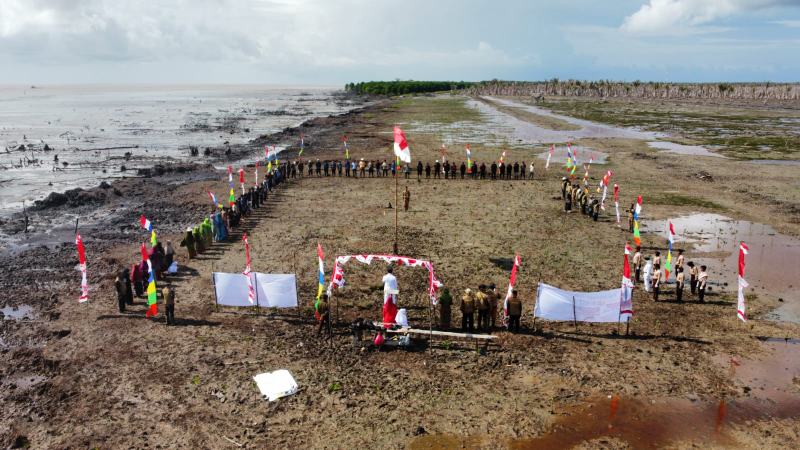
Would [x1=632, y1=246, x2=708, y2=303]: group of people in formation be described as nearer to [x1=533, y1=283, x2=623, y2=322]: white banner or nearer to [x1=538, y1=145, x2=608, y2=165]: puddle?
[x1=533, y1=283, x2=623, y2=322]: white banner

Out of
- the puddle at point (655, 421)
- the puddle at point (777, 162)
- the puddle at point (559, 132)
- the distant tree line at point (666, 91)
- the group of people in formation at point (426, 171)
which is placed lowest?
the puddle at point (655, 421)

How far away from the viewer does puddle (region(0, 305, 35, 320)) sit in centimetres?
1767

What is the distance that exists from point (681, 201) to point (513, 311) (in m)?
22.3

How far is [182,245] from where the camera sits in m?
22.9

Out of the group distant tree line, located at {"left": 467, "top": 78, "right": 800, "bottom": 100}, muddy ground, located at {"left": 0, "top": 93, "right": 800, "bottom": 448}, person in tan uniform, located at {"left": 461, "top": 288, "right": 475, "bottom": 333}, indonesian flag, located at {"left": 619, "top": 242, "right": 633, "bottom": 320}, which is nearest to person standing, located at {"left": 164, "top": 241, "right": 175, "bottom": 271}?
muddy ground, located at {"left": 0, "top": 93, "right": 800, "bottom": 448}

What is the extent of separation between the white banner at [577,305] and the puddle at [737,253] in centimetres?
584

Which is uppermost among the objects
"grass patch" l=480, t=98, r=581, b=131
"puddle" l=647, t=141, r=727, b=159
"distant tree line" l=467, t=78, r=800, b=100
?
"distant tree line" l=467, t=78, r=800, b=100

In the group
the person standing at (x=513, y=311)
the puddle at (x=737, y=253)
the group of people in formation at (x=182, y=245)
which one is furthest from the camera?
the puddle at (x=737, y=253)

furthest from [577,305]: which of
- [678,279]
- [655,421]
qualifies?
[678,279]

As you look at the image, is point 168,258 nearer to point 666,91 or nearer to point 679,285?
point 679,285

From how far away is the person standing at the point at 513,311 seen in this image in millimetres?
16016

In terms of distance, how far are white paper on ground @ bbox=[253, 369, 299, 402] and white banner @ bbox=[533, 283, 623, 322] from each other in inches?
301

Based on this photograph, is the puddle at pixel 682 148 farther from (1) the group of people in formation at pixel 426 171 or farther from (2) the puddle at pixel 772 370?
(2) the puddle at pixel 772 370

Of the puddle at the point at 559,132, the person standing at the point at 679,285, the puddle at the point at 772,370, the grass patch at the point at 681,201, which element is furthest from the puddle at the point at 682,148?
the puddle at the point at 772,370
